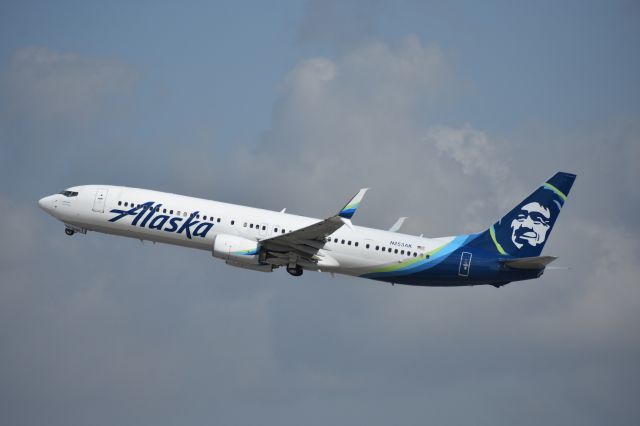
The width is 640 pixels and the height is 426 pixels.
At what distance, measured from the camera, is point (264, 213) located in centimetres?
7769

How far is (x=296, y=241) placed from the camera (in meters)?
74.9

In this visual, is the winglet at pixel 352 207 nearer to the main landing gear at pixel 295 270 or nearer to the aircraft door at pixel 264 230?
the aircraft door at pixel 264 230

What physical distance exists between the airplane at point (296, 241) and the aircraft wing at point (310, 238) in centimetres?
7

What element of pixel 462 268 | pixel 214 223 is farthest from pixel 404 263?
pixel 214 223

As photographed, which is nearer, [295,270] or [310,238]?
[310,238]

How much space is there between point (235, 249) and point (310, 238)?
556cm

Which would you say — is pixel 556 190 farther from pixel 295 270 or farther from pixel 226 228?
pixel 226 228

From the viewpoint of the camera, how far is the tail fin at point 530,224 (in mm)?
79000

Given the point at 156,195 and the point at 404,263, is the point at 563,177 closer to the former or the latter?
the point at 404,263

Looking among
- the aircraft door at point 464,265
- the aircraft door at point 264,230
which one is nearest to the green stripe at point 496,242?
the aircraft door at point 464,265

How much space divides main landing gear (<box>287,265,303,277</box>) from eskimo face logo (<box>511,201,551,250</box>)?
16.4 meters

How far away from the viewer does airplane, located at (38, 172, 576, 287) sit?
250 feet

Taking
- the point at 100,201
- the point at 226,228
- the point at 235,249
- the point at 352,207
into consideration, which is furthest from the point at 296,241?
the point at 100,201

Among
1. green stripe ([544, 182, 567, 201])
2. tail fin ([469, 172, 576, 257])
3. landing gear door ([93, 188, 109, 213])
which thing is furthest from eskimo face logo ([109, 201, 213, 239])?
green stripe ([544, 182, 567, 201])
